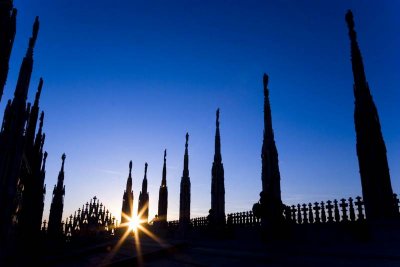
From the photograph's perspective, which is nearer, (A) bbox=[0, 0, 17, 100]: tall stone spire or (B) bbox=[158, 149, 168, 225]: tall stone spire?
(A) bbox=[0, 0, 17, 100]: tall stone spire

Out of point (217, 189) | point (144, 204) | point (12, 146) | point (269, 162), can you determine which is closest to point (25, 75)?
point (12, 146)

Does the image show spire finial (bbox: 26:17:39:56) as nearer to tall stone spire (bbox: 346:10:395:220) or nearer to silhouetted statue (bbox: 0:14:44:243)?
silhouetted statue (bbox: 0:14:44:243)

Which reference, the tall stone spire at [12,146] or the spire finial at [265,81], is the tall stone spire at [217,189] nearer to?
the spire finial at [265,81]

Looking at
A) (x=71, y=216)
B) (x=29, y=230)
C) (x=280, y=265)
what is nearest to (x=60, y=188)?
(x=71, y=216)

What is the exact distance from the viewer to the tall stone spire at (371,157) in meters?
11.0

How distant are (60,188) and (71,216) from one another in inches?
183

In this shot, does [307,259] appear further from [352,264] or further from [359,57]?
[359,57]

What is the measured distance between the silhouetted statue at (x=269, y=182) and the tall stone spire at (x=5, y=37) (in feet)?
33.3

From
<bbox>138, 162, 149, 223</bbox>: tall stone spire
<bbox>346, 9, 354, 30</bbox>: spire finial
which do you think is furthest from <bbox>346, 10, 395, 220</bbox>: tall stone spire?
<bbox>138, 162, 149, 223</bbox>: tall stone spire

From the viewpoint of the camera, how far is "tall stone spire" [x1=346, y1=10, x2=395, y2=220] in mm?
10961

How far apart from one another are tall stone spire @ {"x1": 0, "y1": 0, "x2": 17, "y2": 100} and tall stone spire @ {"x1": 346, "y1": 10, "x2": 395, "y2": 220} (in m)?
12.6

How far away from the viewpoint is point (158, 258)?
8352 mm

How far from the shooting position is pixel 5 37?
8.14 meters

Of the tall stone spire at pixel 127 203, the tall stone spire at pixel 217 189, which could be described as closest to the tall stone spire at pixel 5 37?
the tall stone spire at pixel 217 189
